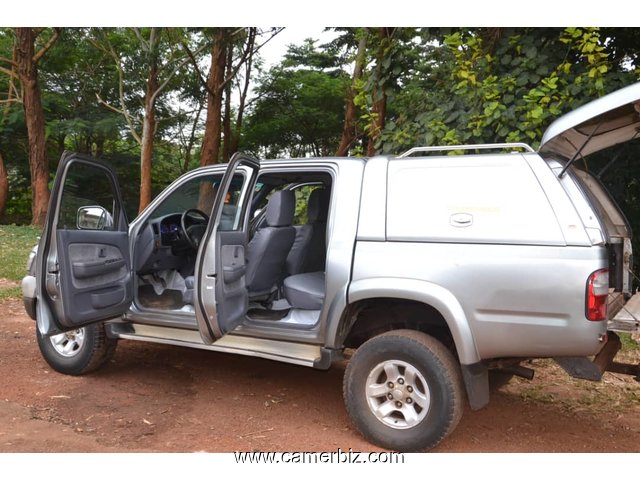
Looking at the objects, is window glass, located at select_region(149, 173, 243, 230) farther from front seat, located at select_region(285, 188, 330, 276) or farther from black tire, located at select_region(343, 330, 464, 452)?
black tire, located at select_region(343, 330, 464, 452)

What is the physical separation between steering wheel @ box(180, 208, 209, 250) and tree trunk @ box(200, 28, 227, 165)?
29.8ft

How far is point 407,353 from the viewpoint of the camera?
3566 millimetres

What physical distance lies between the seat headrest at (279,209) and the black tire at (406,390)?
4.51 feet

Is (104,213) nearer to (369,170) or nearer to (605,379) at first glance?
(369,170)

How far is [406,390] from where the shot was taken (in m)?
3.60

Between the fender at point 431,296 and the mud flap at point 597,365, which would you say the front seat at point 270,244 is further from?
the mud flap at point 597,365

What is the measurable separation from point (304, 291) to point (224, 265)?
806 mm

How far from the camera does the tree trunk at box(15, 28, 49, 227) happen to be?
1554 cm

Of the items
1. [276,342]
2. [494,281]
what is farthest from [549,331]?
[276,342]

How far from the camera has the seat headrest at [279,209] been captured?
14.9 feet

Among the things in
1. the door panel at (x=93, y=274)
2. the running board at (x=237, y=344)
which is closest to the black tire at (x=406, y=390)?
the running board at (x=237, y=344)

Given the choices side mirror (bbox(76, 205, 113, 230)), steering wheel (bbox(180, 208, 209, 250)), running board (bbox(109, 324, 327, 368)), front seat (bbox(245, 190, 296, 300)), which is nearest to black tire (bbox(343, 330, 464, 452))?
running board (bbox(109, 324, 327, 368))

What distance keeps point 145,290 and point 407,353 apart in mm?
2724

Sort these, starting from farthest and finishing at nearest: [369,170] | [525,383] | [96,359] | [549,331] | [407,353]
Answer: [525,383], [96,359], [369,170], [407,353], [549,331]
